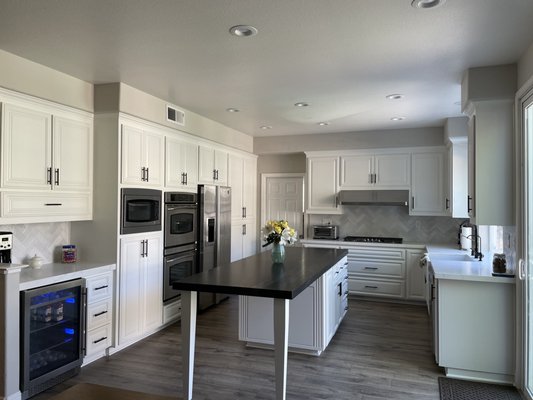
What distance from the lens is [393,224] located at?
20.9ft

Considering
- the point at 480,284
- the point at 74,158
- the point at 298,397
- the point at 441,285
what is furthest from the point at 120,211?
the point at 480,284

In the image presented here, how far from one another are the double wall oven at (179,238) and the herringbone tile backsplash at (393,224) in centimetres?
248

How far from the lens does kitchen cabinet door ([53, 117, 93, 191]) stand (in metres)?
3.52

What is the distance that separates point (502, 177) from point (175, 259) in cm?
337

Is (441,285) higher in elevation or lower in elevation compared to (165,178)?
lower

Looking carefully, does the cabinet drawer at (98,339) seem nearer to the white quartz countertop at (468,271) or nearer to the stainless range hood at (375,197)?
the white quartz countertop at (468,271)

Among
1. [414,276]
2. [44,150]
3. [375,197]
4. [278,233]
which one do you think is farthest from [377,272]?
[44,150]

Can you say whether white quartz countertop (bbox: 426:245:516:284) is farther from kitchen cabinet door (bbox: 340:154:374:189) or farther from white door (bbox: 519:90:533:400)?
kitchen cabinet door (bbox: 340:154:374:189)

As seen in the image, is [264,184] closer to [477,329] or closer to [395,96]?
[395,96]

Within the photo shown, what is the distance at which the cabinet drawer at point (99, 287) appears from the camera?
353 centimetres

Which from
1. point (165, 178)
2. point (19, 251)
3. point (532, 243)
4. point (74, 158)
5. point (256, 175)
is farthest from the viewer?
point (256, 175)

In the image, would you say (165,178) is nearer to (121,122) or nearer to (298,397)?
(121,122)

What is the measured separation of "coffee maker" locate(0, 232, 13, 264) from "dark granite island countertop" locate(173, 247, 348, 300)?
1.39 m

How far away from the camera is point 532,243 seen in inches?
116
